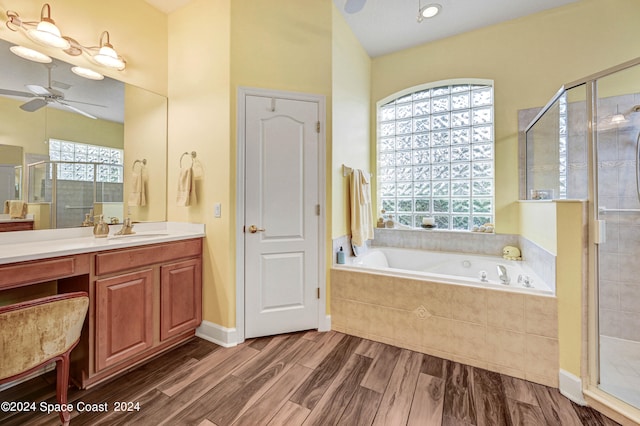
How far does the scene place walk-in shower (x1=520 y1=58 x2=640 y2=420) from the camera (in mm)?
1580

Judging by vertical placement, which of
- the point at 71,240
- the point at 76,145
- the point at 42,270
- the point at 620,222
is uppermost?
the point at 76,145

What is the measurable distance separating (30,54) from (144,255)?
1.56 meters

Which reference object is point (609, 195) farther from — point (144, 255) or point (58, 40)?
point (58, 40)

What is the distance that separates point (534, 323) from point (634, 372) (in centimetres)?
66

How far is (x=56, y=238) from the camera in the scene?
6.18 feet

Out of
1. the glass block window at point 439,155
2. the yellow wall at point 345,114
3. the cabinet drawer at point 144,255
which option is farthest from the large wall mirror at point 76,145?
the glass block window at point 439,155

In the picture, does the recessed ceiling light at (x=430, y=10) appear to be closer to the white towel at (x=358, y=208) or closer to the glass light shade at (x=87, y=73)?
the white towel at (x=358, y=208)

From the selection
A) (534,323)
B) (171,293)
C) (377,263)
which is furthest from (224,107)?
(534,323)

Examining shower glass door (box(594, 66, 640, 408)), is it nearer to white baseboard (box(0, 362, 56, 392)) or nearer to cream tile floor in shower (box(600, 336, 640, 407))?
cream tile floor in shower (box(600, 336, 640, 407))

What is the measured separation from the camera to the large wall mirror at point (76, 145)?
1706 millimetres

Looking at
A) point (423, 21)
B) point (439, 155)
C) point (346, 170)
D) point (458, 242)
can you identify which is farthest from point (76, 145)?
point (458, 242)

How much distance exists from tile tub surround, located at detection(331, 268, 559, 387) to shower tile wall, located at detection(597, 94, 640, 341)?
404 millimetres

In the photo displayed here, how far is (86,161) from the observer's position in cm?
205

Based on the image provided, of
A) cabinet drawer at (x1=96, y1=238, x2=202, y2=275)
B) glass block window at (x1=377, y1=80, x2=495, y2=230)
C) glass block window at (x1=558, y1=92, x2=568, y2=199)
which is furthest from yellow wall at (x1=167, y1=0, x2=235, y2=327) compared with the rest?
glass block window at (x1=558, y1=92, x2=568, y2=199)
